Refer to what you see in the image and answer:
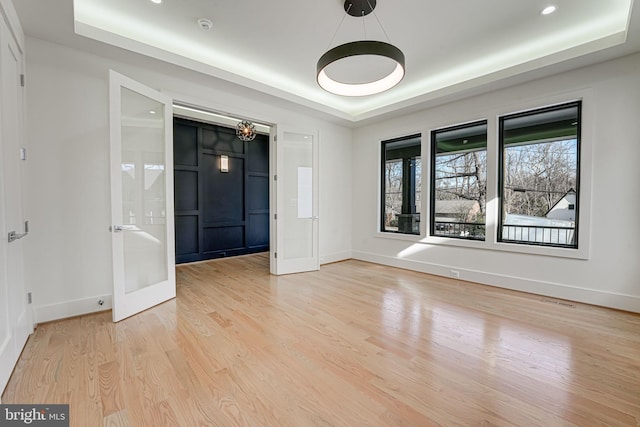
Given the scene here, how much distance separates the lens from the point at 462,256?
14.3ft

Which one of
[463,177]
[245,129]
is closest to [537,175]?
[463,177]

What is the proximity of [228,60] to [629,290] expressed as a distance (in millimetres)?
5617

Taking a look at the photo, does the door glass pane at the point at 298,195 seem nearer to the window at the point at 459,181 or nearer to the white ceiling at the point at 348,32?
the white ceiling at the point at 348,32

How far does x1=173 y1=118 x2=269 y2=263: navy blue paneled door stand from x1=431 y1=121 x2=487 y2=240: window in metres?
4.04

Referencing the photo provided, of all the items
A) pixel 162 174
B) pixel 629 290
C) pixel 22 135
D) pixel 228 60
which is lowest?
pixel 629 290

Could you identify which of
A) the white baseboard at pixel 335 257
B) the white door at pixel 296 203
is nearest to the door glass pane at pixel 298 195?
the white door at pixel 296 203

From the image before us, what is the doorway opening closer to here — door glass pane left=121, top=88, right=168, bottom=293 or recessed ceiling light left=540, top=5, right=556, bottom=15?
door glass pane left=121, top=88, right=168, bottom=293

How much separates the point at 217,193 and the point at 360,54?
467 centimetres

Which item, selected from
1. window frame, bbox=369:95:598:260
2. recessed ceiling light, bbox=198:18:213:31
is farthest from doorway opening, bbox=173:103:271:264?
window frame, bbox=369:95:598:260

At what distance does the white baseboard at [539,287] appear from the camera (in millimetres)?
3107

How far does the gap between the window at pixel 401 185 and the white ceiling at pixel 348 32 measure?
137 centimetres

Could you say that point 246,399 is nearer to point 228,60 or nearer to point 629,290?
point 228,60

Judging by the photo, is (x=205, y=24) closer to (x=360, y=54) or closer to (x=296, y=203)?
(x=360, y=54)

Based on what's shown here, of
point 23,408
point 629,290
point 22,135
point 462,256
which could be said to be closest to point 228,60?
point 22,135
